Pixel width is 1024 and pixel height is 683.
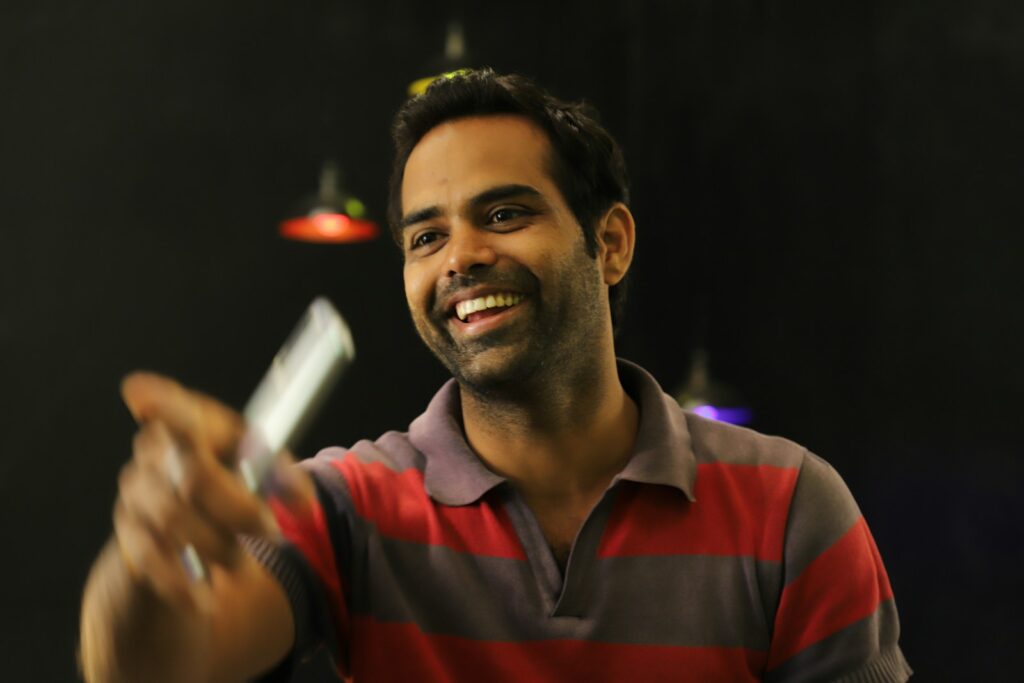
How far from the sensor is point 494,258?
1559mm

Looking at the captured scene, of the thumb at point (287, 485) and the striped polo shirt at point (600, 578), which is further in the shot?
the striped polo shirt at point (600, 578)

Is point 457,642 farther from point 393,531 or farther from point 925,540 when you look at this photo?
point 925,540

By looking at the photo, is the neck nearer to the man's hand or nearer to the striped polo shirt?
the striped polo shirt

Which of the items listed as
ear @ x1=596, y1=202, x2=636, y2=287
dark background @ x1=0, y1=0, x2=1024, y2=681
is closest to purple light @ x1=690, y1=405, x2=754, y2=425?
dark background @ x1=0, y1=0, x2=1024, y2=681

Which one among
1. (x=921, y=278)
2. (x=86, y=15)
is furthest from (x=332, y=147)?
(x=921, y=278)

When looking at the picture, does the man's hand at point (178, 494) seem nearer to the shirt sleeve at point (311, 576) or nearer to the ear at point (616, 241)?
the shirt sleeve at point (311, 576)

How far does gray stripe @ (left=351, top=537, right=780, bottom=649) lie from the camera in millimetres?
1381

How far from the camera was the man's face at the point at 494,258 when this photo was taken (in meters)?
1.54

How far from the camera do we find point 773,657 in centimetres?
143

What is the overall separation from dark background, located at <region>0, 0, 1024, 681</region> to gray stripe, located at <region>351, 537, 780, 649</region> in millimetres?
3132

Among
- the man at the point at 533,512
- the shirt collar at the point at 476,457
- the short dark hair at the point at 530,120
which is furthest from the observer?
the short dark hair at the point at 530,120

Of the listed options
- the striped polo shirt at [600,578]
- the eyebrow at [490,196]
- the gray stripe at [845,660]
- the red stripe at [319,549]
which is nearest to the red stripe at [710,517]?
the striped polo shirt at [600,578]

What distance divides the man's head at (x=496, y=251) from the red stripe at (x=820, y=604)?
44 cm

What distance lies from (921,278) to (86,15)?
12.0ft
